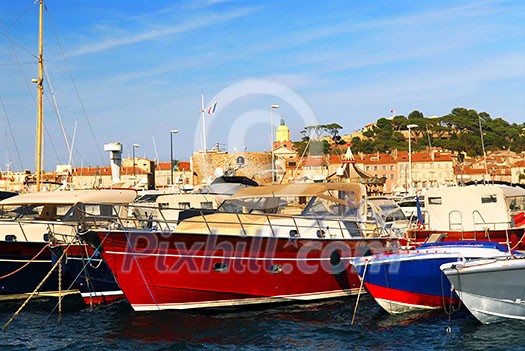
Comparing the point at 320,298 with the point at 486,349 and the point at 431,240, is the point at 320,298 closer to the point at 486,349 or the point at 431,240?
the point at 431,240

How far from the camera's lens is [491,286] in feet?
46.8

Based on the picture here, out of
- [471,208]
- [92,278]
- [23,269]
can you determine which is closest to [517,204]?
[471,208]

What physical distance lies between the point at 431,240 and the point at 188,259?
6871 mm

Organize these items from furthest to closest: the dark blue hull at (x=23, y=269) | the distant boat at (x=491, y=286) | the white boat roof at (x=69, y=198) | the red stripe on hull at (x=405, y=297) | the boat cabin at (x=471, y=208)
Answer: the boat cabin at (x=471, y=208), the white boat roof at (x=69, y=198), the dark blue hull at (x=23, y=269), the red stripe on hull at (x=405, y=297), the distant boat at (x=491, y=286)

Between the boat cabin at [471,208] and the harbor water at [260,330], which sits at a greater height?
the boat cabin at [471,208]

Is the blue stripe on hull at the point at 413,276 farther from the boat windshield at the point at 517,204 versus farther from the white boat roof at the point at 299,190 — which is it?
the boat windshield at the point at 517,204

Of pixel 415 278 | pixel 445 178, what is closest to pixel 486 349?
pixel 415 278

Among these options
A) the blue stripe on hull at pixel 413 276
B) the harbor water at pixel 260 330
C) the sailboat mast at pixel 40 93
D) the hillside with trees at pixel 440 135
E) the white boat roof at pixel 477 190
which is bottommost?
the harbor water at pixel 260 330

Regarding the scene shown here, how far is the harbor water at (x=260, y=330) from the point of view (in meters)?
13.7

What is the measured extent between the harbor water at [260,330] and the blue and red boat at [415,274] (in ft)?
1.10

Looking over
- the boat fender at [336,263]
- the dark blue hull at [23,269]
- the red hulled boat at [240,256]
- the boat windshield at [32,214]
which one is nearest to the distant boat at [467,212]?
the red hulled boat at [240,256]

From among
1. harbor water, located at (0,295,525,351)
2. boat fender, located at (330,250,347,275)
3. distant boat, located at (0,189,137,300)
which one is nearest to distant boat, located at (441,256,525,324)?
harbor water, located at (0,295,525,351)

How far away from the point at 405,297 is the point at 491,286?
7.62 feet

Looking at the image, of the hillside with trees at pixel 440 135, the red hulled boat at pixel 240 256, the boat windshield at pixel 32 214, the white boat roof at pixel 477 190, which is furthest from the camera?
the hillside with trees at pixel 440 135
